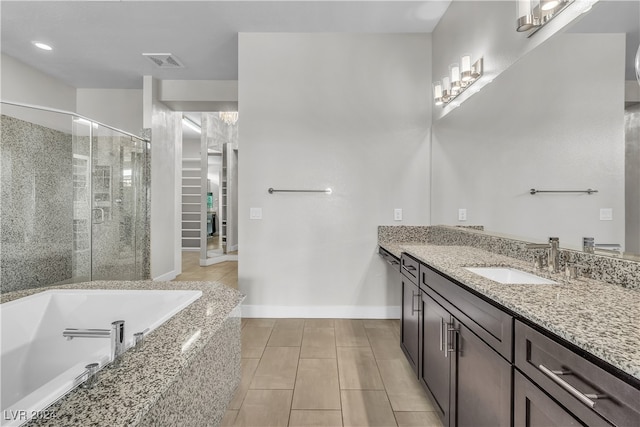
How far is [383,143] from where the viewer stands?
3.06 meters

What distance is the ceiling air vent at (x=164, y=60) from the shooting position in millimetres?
3428

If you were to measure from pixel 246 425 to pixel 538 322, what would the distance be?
1462mm

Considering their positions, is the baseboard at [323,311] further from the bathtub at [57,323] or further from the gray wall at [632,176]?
the gray wall at [632,176]

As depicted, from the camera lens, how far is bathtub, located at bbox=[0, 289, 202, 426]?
55.9 inches

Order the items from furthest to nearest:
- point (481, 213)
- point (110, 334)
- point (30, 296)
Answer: point (481, 213) < point (30, 296) < point (110, 334)

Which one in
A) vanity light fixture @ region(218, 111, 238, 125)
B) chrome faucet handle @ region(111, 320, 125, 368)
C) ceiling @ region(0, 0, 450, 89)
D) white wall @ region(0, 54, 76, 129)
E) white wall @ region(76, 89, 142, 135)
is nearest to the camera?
chrome faucet handle @ region(111, 320, 125, 368)

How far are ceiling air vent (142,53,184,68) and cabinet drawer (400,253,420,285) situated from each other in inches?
131

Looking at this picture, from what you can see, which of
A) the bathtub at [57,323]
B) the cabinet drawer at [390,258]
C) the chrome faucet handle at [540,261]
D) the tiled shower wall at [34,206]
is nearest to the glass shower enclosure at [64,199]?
the tiled shower wall at [34,206]

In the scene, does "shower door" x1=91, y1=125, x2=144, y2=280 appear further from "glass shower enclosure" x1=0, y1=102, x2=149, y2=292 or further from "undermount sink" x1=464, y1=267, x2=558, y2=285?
"undermount sink" x1=464, y1=267, x2=558, y2=285

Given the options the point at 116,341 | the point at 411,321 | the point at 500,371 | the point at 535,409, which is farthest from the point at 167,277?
the point at 535,409

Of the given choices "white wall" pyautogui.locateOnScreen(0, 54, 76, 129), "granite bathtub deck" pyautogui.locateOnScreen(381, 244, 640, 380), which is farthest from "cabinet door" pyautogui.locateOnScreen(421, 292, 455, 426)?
"white wall" pyautogui.locateOnScreen(0, 54, 76, 129)

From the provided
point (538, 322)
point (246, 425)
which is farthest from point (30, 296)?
point (538, 322)

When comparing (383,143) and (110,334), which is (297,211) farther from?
(110,334)

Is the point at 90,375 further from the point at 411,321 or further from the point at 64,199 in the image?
the point at 64,199
